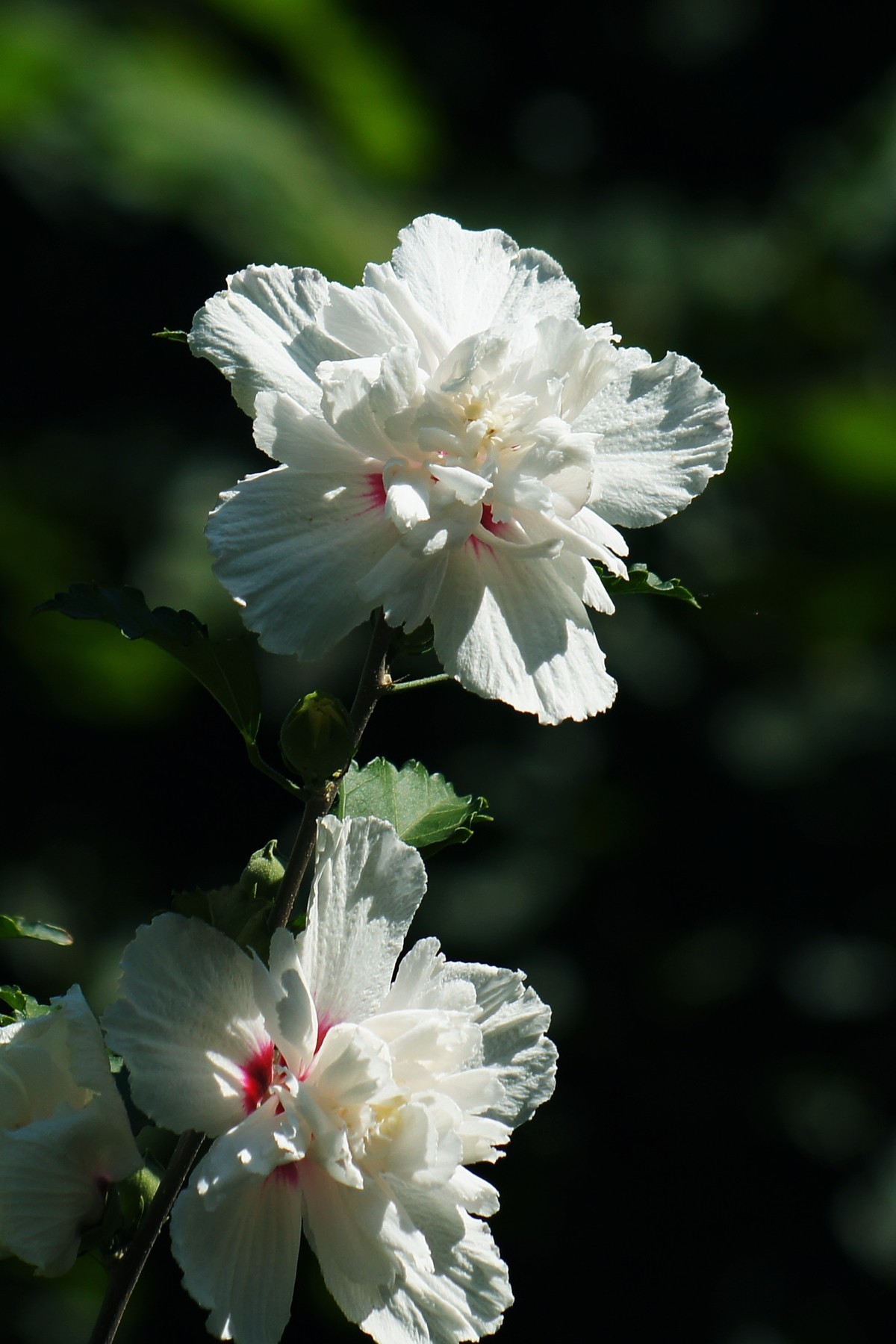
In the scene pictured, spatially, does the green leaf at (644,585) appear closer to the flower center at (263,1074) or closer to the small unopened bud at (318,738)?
the small unopened bud at (318,738)

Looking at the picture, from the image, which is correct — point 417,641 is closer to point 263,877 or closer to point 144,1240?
point 263,877

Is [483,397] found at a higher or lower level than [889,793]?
higher

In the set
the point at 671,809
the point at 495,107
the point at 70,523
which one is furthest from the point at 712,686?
the point at 495,107

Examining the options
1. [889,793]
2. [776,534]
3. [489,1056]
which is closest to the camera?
[489,1056]

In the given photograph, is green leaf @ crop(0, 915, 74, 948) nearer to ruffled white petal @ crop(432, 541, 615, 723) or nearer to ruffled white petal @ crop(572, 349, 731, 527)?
ruffled white petal @ crop(432, 541, 615, 723)

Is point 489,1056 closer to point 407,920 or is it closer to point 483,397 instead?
point 407,920
